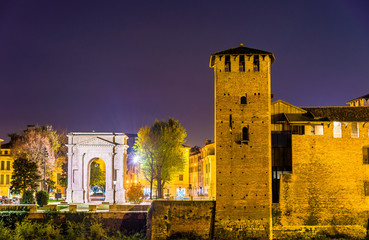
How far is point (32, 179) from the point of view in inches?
1887

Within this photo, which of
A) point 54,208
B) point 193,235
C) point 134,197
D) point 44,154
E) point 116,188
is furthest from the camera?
point 44,154

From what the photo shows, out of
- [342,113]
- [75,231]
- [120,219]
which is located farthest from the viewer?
[120,219]

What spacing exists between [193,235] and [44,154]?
3294 cm

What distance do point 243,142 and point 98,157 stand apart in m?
28.0

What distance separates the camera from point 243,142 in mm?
30781

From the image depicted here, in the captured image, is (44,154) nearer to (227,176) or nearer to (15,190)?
(15,190)

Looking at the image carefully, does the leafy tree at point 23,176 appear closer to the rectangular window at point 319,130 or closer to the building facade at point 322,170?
the building facade at point 322,170

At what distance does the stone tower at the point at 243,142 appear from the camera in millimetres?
30359

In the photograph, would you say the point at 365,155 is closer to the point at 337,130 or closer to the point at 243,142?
the point at 337,130

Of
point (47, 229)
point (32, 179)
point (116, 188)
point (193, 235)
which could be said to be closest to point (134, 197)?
point (116, 188)

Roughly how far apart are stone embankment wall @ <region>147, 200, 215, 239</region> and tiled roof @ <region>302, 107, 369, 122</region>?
424 inches

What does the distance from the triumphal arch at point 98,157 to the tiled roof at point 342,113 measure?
27.2 m

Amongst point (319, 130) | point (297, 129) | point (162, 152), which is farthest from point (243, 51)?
point (162, 152)

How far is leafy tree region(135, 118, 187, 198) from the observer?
53125 millimetres
